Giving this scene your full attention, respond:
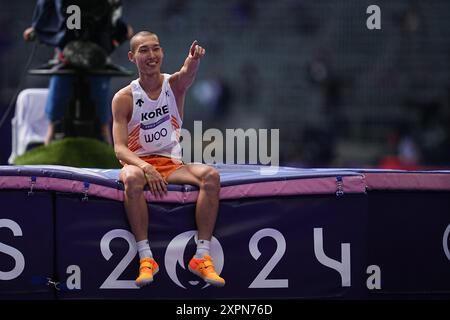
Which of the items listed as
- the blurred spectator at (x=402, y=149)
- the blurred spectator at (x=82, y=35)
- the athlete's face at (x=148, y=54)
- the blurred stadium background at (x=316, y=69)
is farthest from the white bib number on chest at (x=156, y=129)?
the blurred spectator at (x=402, y=149)

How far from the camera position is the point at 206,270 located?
486 centimetres

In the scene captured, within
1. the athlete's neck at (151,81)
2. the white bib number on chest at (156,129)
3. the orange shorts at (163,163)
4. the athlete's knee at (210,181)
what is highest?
the athlete's neck at (151,81)

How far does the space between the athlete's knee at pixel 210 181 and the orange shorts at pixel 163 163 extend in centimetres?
27

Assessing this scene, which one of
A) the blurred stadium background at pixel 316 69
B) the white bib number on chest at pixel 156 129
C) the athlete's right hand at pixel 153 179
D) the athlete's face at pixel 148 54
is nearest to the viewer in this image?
the athlete's right hand at pixel 153 179

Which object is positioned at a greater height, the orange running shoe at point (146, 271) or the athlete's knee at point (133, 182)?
the athlete's knee at point (133, 182)

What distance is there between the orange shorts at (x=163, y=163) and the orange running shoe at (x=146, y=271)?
54 centimetres

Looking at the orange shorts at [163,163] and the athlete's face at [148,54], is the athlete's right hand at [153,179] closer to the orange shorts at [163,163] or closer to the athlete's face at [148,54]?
the orange shorts at [163,163]

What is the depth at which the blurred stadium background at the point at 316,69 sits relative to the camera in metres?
15.1

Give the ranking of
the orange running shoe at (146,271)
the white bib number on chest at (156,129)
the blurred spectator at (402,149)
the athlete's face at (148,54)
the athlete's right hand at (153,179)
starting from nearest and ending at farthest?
the orange running shoe at (146,271)
the athlete's right hand at (153,179)
the athlete's face at (148,54)
the white bib number on chest at (156,129)
the blurred spectator at (402,149)

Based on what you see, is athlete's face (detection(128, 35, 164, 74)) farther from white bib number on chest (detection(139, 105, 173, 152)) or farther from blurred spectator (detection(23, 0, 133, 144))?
blurred spectator (detection(23, 0, 133, 144))

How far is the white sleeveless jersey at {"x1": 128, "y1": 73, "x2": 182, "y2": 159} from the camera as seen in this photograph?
5184mm

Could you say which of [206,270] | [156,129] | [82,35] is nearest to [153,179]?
[156,129]

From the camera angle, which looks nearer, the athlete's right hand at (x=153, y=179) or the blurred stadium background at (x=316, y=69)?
the athlete's right hand at (x=153, y=179)

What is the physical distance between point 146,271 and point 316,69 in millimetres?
11326
